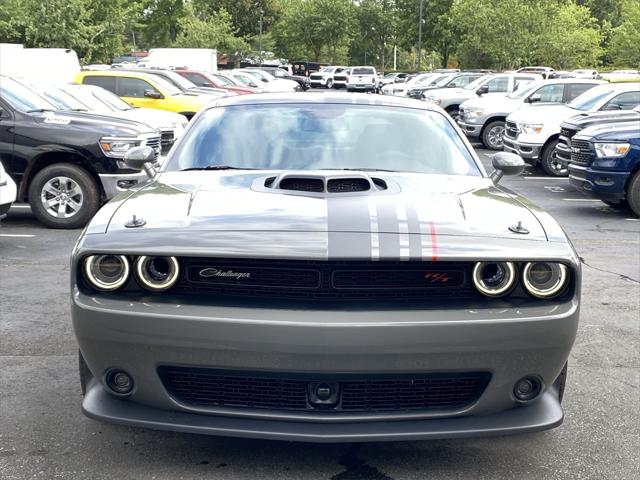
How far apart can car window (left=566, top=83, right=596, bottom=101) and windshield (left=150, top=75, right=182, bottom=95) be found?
8045 millimetres

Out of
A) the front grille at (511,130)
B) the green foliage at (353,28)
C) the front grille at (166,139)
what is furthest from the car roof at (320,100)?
the green foliage at (353,28)

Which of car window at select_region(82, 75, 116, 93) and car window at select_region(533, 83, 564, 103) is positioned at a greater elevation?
car window at select_region(82, 75, 116, 93)

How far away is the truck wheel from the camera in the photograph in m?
10.0

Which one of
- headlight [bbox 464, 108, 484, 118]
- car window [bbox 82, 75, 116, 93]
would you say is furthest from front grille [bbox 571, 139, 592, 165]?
car window [bbox 82, 75, 116, 93]

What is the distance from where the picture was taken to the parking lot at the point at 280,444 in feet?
11.9

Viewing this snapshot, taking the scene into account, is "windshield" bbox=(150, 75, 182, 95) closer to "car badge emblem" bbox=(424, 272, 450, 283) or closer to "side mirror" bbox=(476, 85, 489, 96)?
"side mirror" bbox=(476, 85, 489, 96)

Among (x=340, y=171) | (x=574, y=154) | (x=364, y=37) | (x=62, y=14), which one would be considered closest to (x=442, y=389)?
(x=340, y=171)

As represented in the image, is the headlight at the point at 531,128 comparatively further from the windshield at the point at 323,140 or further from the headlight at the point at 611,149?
the windshield at the point at 323,140

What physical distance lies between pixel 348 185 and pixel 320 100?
4.22 feet

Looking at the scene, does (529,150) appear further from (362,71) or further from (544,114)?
(362,71)

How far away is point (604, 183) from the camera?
36.4 feet

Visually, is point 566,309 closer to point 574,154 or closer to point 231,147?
point 231,147

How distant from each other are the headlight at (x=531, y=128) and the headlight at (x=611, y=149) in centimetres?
462

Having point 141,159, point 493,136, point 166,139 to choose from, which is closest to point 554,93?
point 493,136
